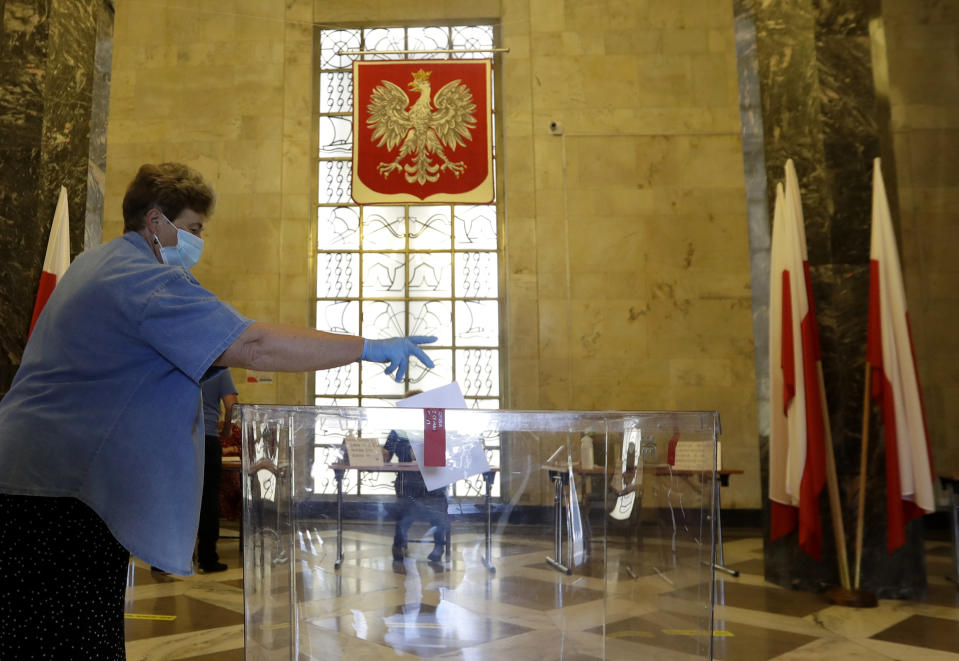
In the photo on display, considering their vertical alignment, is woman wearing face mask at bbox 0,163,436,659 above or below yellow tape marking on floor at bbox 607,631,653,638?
above

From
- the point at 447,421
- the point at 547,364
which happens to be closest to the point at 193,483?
the point at 447,421

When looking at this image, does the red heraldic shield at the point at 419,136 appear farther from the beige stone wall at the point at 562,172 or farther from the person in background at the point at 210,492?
the person in background at the point at 210,492

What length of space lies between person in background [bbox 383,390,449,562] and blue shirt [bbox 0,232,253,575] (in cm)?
48

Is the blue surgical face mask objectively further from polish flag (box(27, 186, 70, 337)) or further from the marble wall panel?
the marble wall panel

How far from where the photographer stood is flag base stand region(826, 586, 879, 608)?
14.9ft

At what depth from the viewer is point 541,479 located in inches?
79.7

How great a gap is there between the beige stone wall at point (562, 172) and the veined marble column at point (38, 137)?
11.9ft

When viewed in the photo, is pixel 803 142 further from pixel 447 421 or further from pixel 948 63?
pixel 948 63

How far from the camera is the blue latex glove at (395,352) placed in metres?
1.88

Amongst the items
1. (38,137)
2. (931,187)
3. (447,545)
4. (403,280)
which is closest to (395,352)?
(447,545)

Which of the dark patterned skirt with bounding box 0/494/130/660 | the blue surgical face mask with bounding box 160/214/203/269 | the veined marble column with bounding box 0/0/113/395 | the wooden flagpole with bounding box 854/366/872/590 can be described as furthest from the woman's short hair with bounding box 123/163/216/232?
the wooden flagpole with bounding box 854/366/872/590

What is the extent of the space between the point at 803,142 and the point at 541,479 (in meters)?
4.09

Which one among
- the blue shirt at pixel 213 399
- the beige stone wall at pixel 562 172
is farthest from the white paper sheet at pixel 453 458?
the beige stone wall at pixel 562 172

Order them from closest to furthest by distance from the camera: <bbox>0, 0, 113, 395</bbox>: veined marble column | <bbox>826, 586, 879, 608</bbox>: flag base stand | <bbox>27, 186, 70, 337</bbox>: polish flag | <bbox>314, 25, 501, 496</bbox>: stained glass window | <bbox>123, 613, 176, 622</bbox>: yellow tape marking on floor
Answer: <bbox>123, 613, 176, 622</bbox>: yellow tape marking on floor, <bbox>826, 586, 879, 608</bbox>: flag base stand, <bbox>27, 186, 70, 337</bbox>: polish flag, <bbox>0, 0, 113, 395</bbox>: veined marble column, <bbox>314, 25, 501, 496</bbox>: stained glass window
